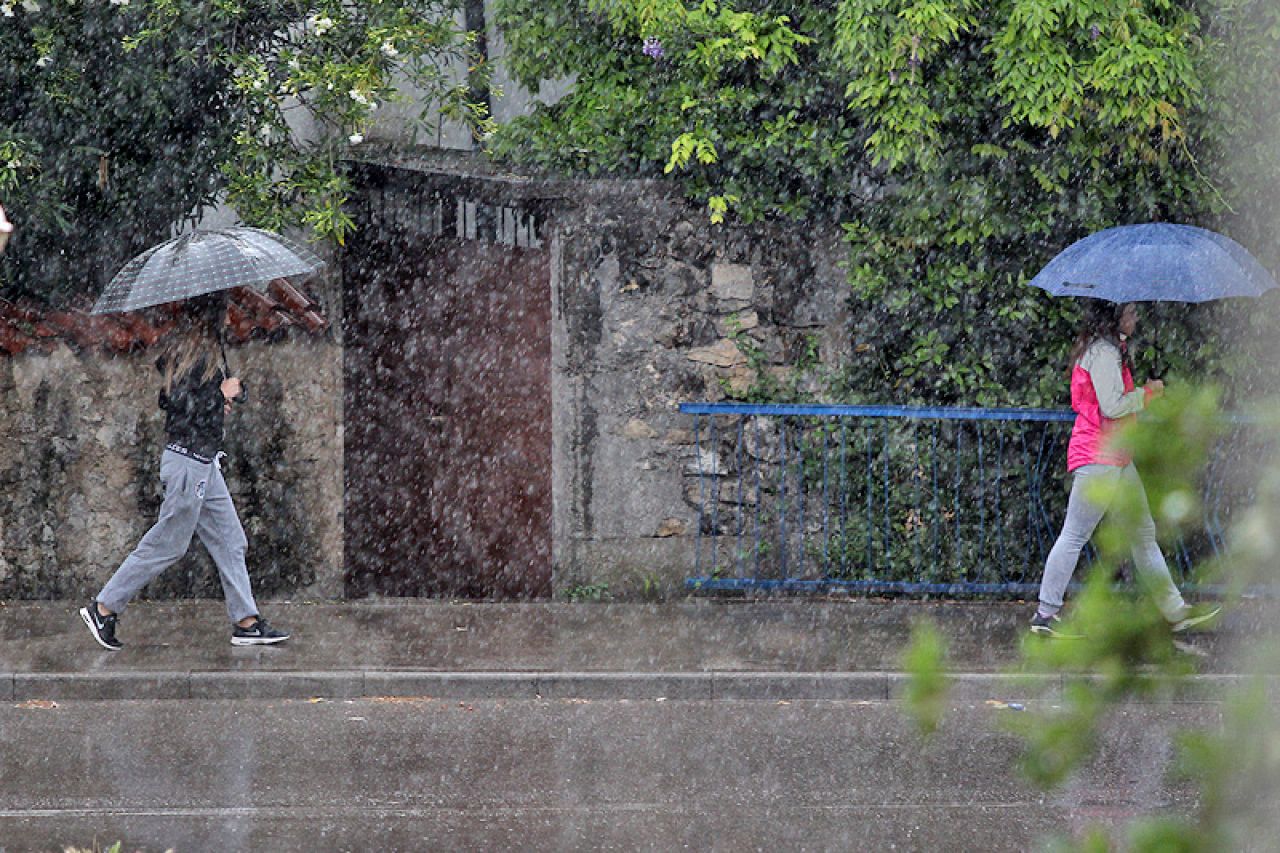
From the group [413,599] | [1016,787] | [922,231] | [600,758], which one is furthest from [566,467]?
[1016,787]

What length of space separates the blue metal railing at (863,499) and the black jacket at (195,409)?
297 cm

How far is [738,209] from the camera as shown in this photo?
9711 mm

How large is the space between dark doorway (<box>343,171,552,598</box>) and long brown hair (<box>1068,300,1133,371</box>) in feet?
10.7

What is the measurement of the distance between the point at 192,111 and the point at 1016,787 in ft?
20.9

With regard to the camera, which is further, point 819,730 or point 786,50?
point 786,50

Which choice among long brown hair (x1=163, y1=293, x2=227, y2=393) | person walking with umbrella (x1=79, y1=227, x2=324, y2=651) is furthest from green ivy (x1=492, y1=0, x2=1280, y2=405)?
long brown hair (x1=163, y1=293, x2=227, y2=393)

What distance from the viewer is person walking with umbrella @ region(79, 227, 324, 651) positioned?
25.8ft

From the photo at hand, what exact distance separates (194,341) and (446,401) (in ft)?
7.23

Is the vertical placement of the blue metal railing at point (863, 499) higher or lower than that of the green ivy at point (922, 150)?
lower

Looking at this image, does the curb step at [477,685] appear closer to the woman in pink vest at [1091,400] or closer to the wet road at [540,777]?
the wet road at [540,777]

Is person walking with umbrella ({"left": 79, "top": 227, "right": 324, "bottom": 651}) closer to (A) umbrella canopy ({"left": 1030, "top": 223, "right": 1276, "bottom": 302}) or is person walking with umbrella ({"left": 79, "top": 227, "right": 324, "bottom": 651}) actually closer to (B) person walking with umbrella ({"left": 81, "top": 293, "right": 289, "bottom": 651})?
(B) person walking with umbrella ({"left": 81, "top": 293, "right": 289, "bottom": 651})

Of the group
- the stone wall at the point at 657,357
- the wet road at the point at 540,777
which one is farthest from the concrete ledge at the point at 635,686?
the stone wall at the point at 657,357

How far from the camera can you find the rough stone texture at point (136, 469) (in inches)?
375

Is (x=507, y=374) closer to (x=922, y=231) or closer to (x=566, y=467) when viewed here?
(x=566, y=467)
